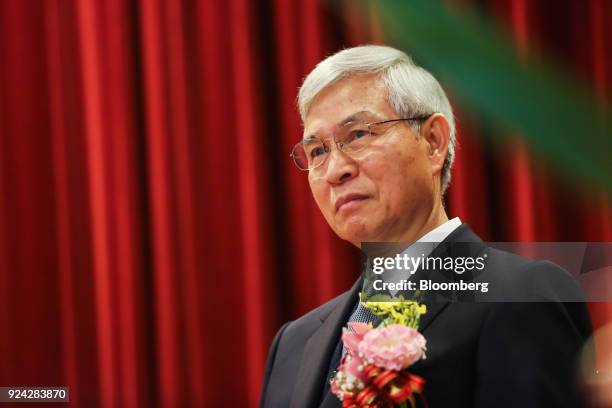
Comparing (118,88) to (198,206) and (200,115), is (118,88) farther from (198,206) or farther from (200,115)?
(198,206)

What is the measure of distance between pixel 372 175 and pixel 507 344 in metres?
0.48

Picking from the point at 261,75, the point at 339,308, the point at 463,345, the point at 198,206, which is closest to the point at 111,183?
the point at 198,206

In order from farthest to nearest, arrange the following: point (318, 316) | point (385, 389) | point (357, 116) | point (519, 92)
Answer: point (519, 92) < point (318, 316) < point (357, 116) < point (385, 389)

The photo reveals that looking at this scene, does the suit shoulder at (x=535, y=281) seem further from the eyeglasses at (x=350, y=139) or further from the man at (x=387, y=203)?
the eyeglasses at (x=350, y=139)

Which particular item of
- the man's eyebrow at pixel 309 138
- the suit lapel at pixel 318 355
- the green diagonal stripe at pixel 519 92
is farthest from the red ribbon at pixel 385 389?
the green diagonal stripe at pixel 519 92

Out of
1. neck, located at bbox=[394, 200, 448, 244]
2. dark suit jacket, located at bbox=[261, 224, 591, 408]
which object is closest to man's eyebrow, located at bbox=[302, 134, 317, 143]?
neck, located at bbox=[394, 200, 448, 244]

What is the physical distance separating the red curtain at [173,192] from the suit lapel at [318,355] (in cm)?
73

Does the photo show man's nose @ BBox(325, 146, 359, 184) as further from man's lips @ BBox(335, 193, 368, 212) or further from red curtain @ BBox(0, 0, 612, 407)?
red curtain @ BBox(0, 0, 612, 407)

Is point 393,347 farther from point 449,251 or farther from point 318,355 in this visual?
point 318,355

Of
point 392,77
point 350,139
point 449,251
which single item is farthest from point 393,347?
point 392,77

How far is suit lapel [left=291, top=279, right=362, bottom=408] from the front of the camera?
1646mm

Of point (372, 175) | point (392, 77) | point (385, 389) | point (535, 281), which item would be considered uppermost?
point (392, 77)

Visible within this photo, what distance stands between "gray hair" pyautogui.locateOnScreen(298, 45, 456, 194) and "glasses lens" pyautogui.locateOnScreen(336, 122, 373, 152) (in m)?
0.09

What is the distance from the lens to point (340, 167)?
1.65 meters
